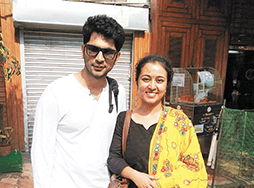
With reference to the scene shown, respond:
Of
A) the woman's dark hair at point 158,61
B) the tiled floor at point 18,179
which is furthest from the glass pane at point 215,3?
the woman's dark hair at point 158,61

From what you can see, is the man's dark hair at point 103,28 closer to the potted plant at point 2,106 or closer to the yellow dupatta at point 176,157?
the yellow dupatta at point 176,157

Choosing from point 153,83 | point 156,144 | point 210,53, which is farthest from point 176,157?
point 210,53

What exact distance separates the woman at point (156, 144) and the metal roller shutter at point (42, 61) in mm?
3803

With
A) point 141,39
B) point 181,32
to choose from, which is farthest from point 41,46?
point 181,32

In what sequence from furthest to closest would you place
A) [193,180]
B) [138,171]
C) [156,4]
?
1. [156,4]
2. [138,171]
3. [193,180]

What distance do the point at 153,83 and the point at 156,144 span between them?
1.58 ft

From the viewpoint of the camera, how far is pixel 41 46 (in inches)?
189

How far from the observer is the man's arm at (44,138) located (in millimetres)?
1435

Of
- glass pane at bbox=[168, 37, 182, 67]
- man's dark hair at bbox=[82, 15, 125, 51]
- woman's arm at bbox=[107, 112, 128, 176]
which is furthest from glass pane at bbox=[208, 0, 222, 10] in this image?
woman's arm at bbox=[107, 112, 128, 176]

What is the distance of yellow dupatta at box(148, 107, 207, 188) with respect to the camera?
4.39 feet

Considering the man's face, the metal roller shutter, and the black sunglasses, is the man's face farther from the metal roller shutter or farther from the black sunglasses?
the metal roller shutter

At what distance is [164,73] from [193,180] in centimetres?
84

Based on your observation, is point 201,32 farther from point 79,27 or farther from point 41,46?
point 41,46

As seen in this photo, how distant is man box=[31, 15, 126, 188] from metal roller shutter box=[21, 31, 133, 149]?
3660 mm
